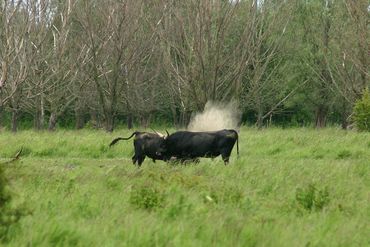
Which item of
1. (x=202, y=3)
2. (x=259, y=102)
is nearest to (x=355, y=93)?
(x=259, y=102)

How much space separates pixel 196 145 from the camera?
13375 mm

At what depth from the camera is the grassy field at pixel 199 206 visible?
532cm

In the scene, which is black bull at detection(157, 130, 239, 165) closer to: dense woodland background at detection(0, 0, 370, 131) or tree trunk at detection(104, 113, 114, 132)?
dense woodland background at detection(0, 0, 370, 131)

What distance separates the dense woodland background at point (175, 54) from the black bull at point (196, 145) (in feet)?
15.3

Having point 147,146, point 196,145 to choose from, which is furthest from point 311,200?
point 147,146

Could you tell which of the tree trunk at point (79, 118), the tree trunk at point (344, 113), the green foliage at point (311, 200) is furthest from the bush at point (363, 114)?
the tree trunk at point (79, 118)

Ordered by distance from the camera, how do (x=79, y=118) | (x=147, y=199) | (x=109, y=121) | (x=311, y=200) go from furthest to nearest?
1. (x=79, y=118)
2. (x=109, y=121)
3. (x=311, y=200)
4. (x=147, y=199)

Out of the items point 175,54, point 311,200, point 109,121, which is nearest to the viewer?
point 311,200

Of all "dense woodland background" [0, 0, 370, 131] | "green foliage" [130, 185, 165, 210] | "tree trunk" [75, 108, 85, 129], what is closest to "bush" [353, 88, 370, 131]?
"dense woodland background" [0, 0, 370, 131]

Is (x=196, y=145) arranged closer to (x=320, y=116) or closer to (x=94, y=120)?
(x=94, y=120)

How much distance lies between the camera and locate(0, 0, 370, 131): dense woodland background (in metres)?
21.8

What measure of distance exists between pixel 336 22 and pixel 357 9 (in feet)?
27.2

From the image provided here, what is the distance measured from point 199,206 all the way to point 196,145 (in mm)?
6478

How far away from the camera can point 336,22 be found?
111 feet
